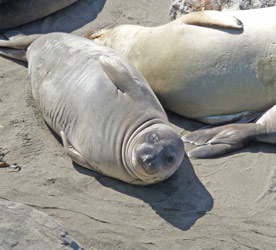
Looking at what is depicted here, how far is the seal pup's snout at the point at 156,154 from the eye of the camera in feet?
13.6

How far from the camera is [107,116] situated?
455 cm

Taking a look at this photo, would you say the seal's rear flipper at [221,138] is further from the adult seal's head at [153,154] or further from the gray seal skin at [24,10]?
the gray seal skin at [24,10]

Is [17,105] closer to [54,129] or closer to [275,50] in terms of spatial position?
[54,129]

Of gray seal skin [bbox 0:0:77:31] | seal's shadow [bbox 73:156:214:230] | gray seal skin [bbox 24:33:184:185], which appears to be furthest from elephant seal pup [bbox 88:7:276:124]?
gray seal skin [bbox 0:0:77:31]

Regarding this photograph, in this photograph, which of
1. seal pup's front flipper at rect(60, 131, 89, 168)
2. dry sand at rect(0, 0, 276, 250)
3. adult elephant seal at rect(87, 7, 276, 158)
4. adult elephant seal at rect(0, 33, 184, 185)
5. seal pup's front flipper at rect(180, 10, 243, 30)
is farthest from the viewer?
seal pup's front flipper at rect(180, 10, 243, 30)

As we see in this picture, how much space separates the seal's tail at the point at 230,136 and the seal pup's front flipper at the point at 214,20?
0.76 m

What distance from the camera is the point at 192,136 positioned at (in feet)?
16.3

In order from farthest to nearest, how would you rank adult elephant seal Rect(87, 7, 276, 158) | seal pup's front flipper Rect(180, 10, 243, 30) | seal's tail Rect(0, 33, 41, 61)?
1. seal's tail Rect(0, 33, 41, 61)
2. seal pup's front flipper Rect(180, 10, 243, 30)
3. adult elephant seal Rect(87, 7, 276, 158)

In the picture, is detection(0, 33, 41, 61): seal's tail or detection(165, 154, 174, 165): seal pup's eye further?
detection(0, 33, 41, 61): seal's tail

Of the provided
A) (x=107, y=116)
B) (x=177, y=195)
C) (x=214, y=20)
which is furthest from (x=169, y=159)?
(x=214, y=20)

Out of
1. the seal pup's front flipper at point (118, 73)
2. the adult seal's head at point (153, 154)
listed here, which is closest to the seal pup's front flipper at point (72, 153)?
the adult seal's head at point (153, 154)

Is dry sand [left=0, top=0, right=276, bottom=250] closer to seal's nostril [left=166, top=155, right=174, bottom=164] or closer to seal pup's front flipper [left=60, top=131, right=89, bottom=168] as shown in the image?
seal pup's front flipper [left=60, top=131, right=89, bottom=168]

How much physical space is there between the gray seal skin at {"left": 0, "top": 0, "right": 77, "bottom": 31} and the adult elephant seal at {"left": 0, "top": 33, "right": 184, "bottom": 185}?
167 centimetres

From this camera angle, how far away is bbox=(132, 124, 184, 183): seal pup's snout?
13.6 feet
